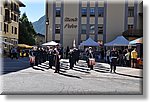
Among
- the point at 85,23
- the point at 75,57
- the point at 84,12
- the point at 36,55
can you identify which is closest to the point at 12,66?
the point at 36,55

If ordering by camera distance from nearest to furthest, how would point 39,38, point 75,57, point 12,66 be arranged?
point 12,66 → point 75,57 → point 39,38

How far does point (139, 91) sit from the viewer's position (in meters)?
5.39

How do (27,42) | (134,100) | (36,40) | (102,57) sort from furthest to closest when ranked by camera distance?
(36,40)
(27,42)
(102,57)
(134,100)

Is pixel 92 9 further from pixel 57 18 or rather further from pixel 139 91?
pixel 139 91

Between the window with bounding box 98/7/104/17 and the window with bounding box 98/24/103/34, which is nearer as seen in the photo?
the window with bounding box 98/7/104/17

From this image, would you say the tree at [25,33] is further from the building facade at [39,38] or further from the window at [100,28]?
the window at [100,28]

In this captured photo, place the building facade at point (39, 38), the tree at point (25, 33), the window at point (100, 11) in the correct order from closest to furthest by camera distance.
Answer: the window at point (100, 11), the tree at point (25, 33), the building facade at point (39, 38)

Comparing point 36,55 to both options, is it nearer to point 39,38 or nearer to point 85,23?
point 85,23

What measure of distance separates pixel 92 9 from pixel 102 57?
539 centimetres

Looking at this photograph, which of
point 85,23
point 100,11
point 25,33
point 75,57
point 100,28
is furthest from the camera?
point 25,33

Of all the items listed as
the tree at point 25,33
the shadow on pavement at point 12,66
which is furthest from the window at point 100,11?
the shadow on pavement at point 12,66

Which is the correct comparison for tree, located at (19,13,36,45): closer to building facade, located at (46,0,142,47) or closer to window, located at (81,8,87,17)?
building facade, located at (46,0,142,47)

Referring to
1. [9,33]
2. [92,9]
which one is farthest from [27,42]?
[92,9]

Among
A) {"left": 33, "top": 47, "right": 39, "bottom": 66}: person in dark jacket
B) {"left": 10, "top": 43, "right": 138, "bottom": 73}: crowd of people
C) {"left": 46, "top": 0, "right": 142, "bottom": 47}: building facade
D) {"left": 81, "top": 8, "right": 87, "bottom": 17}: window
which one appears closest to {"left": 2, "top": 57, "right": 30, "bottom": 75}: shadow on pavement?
{"left": 33, "top": 47, "right": 39, "bottom": 66}: person in dark jacket
